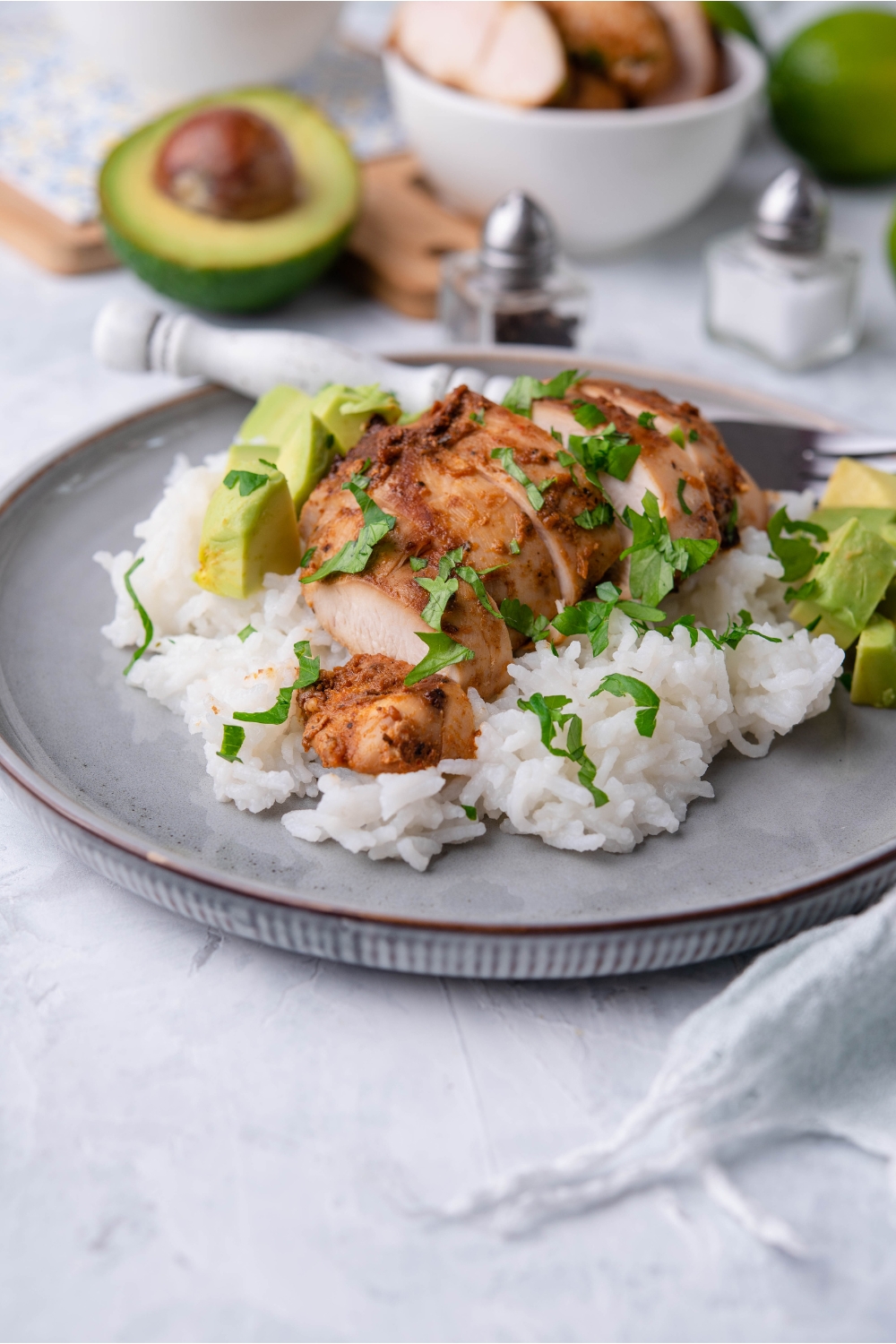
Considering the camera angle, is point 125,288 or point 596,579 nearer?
point 596,579

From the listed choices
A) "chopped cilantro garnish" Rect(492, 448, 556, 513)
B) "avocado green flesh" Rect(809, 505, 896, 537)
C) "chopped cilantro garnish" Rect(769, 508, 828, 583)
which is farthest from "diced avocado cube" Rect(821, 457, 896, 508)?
"chopped cilantro garnish" Rect(492, 448, 556, 513)

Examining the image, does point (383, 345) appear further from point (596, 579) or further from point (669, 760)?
point (669, 760)

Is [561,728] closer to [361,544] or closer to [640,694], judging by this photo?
[640,694]

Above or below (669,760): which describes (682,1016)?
below

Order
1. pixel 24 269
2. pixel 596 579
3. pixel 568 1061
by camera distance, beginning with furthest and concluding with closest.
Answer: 1. pixel 24 269
2. pixel 596 579
3. pixel 568 1061

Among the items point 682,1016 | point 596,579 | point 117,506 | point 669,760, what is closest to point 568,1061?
point 682,1016

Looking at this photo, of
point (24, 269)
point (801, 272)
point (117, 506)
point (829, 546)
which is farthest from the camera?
point (24, 269)
